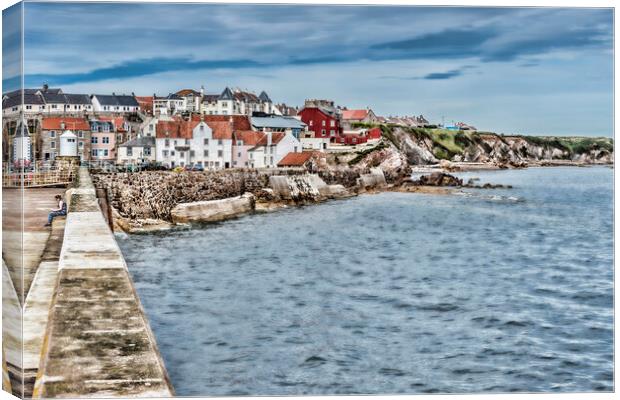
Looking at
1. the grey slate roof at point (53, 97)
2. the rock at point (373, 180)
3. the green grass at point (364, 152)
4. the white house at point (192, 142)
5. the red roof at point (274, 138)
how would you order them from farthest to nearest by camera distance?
→ the rock at point (373, 180)
the green grass at point (364, 152)
the white house at point (192, 142)
the red roof at point (274, 138)
the grey slate roof at point (53, 97)

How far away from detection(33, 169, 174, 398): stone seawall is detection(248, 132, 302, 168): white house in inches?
106

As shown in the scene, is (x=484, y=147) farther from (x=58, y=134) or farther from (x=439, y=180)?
(x=58, y=134)

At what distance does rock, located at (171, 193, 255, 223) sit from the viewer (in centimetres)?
1009

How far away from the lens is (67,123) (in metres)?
8.59

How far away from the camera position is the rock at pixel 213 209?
397 inches

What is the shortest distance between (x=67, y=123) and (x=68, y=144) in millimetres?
514

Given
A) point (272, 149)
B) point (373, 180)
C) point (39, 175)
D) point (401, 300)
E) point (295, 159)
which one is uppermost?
point (272, 149)

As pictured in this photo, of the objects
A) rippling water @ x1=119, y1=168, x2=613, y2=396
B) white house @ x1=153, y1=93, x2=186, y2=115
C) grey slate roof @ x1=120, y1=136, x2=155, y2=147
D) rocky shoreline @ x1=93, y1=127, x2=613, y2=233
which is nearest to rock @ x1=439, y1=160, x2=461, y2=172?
rocky shoreline @ x1=93, y1=127, x2=613, y2=233

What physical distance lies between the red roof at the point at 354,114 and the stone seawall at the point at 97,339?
3083 mm

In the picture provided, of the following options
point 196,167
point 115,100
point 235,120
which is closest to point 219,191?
point 196,167

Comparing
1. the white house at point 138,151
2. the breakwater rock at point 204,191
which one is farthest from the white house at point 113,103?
the breakwater rock at point 204,191

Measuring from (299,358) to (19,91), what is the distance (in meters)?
3.47

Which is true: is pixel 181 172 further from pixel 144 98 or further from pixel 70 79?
pixel 70 79

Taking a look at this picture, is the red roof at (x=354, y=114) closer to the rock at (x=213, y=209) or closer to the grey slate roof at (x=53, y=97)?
the rock at (x=213, y=209)
